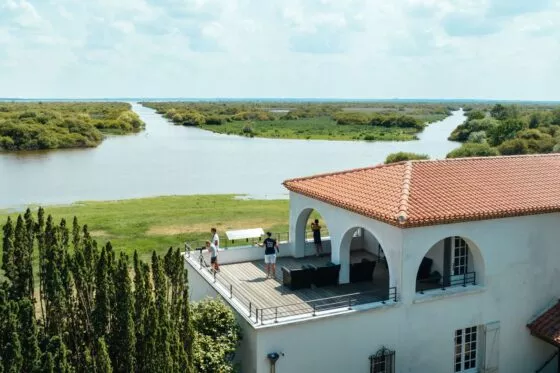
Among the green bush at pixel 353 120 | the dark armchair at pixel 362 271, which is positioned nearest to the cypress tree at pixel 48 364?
the dark armchair at pixel 362 271

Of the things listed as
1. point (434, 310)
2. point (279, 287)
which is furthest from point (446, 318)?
point (279, 287)

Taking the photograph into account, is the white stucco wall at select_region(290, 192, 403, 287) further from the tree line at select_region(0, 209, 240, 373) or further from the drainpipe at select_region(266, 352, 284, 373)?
the tree line at select_region(0, 209, 240, 373)

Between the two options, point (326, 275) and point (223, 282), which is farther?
point (223, 282)

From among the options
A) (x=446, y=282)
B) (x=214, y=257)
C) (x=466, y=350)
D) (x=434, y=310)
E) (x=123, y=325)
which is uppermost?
(x=123, y=325)

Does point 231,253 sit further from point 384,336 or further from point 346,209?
point 384,336

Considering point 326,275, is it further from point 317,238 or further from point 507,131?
point 507,131

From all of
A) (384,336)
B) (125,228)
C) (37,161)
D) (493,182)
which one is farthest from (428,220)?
(37,161)

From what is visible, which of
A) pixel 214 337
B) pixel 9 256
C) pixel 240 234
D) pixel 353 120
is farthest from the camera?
pixel 353 120
